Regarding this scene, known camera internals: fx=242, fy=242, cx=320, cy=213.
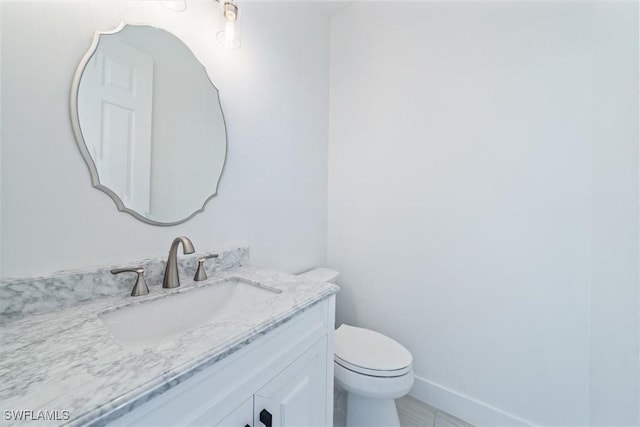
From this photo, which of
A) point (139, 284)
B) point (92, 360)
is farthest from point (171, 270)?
point (92, 360)

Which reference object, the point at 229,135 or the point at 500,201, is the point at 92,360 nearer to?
the point at 229,135

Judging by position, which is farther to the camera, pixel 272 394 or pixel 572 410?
pixel 572 410

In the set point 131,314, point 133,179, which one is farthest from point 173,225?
point 131,314

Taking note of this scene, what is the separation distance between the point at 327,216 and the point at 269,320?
128cm

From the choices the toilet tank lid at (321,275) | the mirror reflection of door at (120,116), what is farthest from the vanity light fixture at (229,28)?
the toilet tank lid at (321,275)

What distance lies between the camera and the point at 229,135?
118 centimetres

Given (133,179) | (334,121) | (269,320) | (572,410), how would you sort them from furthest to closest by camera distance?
(334,121), (572,410), (133,179), (269,320)

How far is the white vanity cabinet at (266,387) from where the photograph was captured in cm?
47

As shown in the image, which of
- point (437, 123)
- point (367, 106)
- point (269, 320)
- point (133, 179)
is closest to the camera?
point (269, 320)

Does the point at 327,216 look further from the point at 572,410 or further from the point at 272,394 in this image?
the point at 572,410

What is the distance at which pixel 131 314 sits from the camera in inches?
29.2

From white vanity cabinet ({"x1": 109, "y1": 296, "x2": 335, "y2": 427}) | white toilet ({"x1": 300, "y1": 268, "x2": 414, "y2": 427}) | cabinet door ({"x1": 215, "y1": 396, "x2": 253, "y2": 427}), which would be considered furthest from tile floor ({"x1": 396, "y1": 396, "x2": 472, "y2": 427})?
cabinet door ({"x1": 215, "y1": 396, "x2": 253, "y2": 427})

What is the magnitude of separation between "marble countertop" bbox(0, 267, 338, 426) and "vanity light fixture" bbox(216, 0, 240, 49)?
112cm

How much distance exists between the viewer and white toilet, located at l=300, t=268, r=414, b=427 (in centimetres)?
110
